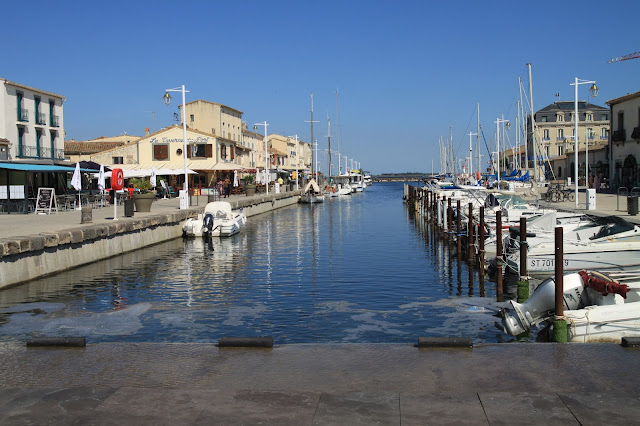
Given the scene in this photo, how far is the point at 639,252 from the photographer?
61.3 feet

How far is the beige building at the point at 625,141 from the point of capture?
55.8m

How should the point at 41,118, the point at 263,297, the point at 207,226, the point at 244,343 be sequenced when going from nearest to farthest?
the point at 244,343
the point at 263,297
the point at 207,226
the point at 41,118

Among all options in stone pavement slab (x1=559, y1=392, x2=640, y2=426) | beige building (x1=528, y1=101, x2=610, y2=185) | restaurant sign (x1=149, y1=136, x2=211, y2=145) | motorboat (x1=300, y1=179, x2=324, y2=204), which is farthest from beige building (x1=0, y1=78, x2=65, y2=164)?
beige building (x1=528, y1=101, x2=610, y2=185)

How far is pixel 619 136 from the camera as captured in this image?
5906 cm

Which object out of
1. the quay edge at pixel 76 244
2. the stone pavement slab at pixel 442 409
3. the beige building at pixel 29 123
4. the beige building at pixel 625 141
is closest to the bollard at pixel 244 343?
the stone pavement slab at pixel 442 409

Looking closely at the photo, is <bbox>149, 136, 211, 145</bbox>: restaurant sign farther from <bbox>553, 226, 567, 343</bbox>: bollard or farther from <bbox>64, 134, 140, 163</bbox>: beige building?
<bbox>553, 226, 567, 343</bbox>: bollard

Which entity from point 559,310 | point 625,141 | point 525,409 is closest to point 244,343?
point 525,409

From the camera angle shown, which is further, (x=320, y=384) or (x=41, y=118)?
(x=41, y=118)

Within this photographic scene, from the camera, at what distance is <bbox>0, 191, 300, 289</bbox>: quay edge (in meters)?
19.5

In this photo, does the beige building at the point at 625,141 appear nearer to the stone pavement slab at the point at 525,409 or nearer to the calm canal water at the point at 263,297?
the calm canal water at the point at 263,297

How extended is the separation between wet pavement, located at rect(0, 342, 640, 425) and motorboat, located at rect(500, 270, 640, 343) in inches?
68.9

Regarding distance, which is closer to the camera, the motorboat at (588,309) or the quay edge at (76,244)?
the motorboat at (588,309)

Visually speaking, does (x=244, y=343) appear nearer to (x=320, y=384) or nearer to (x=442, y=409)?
(x=320, y=384)

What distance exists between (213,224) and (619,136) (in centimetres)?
4041
